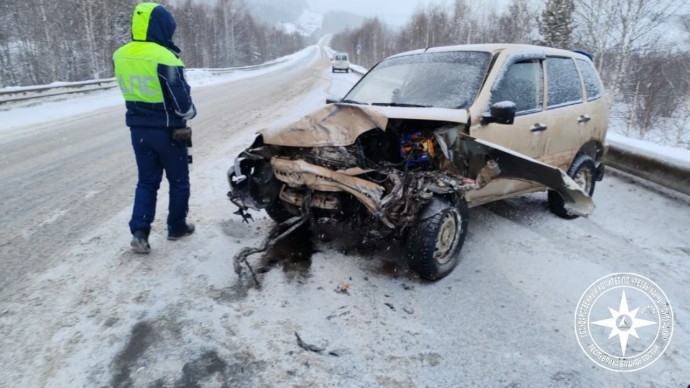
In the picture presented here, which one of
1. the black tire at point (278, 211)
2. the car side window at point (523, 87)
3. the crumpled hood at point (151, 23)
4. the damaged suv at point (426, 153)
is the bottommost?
the black tire at point (278, 211)

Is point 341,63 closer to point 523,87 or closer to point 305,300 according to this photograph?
point 523,87

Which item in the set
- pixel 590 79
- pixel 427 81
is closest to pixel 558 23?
pixel 590 79

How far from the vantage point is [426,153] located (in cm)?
355

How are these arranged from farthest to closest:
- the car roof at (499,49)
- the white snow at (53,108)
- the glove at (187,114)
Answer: the white snow at (53,108) < the car roof at (499,49) < the glove at (187,114)

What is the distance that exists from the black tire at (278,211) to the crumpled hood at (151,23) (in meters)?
1.62

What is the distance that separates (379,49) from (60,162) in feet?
224

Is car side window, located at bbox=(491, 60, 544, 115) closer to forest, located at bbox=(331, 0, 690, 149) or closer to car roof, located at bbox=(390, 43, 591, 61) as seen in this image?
car roof, located at bbox=(390, 43, 591, 61)

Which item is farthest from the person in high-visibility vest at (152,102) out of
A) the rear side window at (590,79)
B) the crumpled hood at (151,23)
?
the rear side window at (590,79)

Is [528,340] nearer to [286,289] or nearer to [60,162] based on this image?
[286,289]

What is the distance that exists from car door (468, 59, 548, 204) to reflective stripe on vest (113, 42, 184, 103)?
266cm

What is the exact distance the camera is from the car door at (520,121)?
12.5ft

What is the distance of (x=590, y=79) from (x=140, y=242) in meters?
5.17

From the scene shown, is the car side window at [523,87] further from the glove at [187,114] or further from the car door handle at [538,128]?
the glove at [187,114]

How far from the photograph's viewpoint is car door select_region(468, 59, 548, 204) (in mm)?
3809
